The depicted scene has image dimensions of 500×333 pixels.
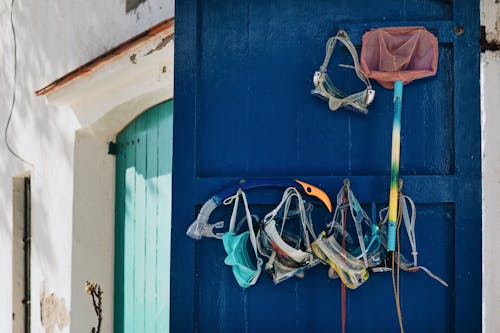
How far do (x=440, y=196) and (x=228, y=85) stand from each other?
91cm

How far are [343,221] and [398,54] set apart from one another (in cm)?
67

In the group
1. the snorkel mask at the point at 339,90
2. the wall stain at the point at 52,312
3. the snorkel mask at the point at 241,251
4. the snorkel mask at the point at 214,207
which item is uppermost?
the snorkel mask at the point at 339,90

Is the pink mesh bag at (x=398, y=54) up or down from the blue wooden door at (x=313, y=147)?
up

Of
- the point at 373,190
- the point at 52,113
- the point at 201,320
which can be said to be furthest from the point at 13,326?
the point at 373,190

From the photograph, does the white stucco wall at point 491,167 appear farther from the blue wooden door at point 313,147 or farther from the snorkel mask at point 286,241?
the snorkel mask at point 286,241

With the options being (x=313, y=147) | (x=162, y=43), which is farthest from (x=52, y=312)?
(x=313, y=147)

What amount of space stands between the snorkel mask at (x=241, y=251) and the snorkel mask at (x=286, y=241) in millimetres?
43

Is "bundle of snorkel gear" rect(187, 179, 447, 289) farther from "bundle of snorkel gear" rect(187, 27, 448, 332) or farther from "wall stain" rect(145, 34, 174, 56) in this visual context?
"wall stain" rect(145, 34, 174, 56)

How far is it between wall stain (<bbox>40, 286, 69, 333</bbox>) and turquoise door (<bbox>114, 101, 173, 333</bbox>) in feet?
1.29

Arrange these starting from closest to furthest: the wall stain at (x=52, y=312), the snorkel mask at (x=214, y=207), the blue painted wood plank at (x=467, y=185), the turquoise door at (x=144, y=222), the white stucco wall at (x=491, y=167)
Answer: the blue painted wood plank at (x=467, y=185) < the snorkel mask at (x=214, y=207) < the white stucco wall at (x=491, y=167) < the turquoise door at (x=144, y=222) < the wall stain at (x=52, y=312)

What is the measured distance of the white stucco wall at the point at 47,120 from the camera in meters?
6.09

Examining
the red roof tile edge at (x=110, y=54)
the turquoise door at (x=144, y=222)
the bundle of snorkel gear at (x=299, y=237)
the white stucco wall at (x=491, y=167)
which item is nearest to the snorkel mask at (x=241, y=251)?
the bundle of snorkel gear at (x=299, y=237)

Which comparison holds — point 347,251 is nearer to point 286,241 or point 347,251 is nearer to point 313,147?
point 286,241

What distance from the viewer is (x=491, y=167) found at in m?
3.78
